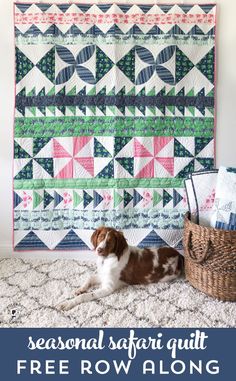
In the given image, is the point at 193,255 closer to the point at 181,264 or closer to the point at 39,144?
the point at 181,264

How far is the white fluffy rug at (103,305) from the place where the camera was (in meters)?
1.82

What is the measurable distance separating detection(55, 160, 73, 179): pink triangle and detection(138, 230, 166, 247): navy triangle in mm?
621

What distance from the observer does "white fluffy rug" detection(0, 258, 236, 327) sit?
5.96 feet

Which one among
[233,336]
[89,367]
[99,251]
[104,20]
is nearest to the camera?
[89,367]

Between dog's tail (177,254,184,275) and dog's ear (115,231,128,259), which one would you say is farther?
dog's tail (177,254,184,275)

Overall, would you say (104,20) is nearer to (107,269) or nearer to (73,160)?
(73,160)

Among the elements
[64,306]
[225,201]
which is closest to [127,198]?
[225,201]

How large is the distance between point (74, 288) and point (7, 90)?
1287 millimetres

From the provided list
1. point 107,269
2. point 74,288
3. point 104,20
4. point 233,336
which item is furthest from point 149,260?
point 104,20

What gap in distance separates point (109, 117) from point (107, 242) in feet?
2.64

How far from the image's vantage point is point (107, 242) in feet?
6.79

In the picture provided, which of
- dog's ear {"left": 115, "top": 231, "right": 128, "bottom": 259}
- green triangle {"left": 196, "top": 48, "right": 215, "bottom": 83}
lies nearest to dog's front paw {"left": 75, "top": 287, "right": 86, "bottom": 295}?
dog's ear {"left": 115, "top": 231, "right": 128, "bottom": 259}

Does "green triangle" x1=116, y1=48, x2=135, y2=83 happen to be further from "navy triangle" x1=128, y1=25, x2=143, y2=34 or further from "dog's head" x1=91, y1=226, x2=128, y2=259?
"dog's head" x1=91, y1=226, x2=128, y2=259

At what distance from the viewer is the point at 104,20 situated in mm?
2352
